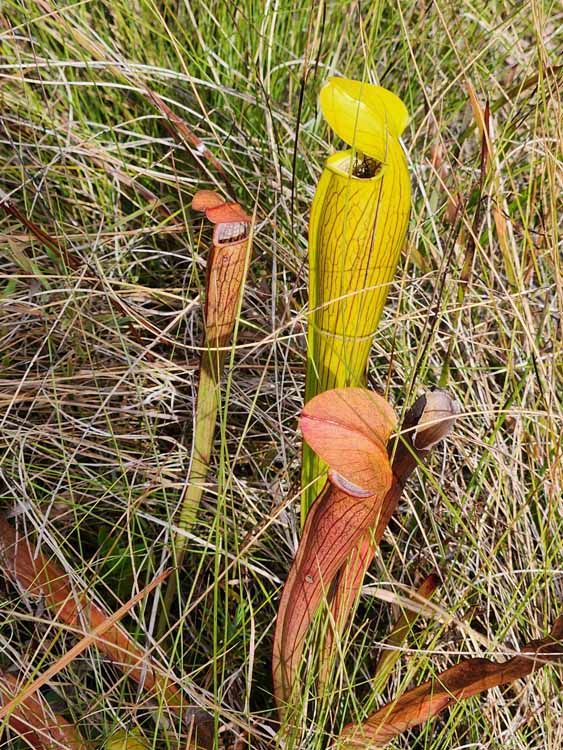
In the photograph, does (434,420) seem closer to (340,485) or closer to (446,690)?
(340,485)

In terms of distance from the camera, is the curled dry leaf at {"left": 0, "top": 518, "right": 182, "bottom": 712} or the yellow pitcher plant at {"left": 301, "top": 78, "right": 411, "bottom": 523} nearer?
the yellow pitcher plant at {"left": 301, "top": 78, "right": 411, "bottom": 523}

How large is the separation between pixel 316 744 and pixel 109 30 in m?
1.28

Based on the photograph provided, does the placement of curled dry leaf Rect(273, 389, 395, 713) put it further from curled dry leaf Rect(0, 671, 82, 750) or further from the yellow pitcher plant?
curled dry leaf Rect(0, 671, 82, 750)

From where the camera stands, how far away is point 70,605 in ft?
3.07

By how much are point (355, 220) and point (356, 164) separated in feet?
0.27

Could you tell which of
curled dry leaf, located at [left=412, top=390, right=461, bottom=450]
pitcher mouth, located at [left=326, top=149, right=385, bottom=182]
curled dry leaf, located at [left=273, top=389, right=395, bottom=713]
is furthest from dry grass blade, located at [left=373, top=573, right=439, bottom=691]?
pitcher mouth, located at [left=326, top=149, right=385, bottom=182]

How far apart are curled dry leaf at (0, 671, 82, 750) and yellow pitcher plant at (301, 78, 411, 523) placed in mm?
498

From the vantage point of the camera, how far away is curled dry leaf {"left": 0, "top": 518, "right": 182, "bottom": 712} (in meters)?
0.91

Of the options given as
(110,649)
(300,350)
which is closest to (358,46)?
(300,350)

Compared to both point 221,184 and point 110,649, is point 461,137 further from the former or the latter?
point 110,649

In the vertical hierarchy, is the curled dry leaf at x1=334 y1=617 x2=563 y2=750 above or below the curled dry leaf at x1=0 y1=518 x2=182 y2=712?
above

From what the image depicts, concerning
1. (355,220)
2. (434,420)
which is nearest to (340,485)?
(434,420)

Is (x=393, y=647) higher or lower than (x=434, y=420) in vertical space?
lower

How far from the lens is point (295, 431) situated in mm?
1122
